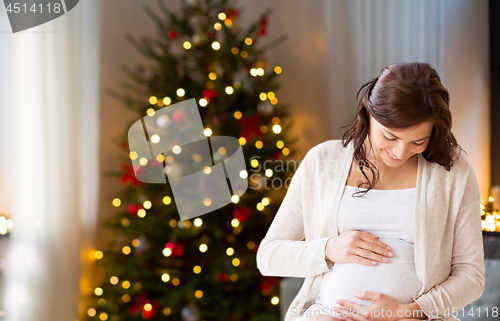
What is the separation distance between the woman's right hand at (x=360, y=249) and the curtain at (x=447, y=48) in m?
1.26

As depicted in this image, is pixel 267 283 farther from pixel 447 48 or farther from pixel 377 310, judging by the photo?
pixel 447 48

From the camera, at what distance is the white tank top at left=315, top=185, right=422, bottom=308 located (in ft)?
3.41

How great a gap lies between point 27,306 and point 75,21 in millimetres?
1430

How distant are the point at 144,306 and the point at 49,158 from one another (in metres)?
0.89

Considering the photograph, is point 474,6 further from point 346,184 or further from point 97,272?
point 97,272

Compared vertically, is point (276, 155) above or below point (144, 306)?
above

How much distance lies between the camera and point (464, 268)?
41.3 inches

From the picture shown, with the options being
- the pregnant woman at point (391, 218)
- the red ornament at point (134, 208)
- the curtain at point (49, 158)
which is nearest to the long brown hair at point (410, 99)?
the pregnant woman at point (391, 218)

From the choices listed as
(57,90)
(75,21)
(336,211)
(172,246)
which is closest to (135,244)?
(172,246)

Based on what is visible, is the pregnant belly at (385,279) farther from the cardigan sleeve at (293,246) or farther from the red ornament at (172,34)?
the red ornament at (172,34)

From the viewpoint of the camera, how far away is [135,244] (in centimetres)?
212

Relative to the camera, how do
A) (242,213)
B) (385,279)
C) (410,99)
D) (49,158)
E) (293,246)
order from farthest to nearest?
(242,213) → (49,158) → (293,246) → (385,279) → (410,99)

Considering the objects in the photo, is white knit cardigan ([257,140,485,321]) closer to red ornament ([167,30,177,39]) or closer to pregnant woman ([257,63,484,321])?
Answer: pregnant woman ([257,63,484,321])

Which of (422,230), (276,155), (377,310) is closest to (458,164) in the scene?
(422,230)
